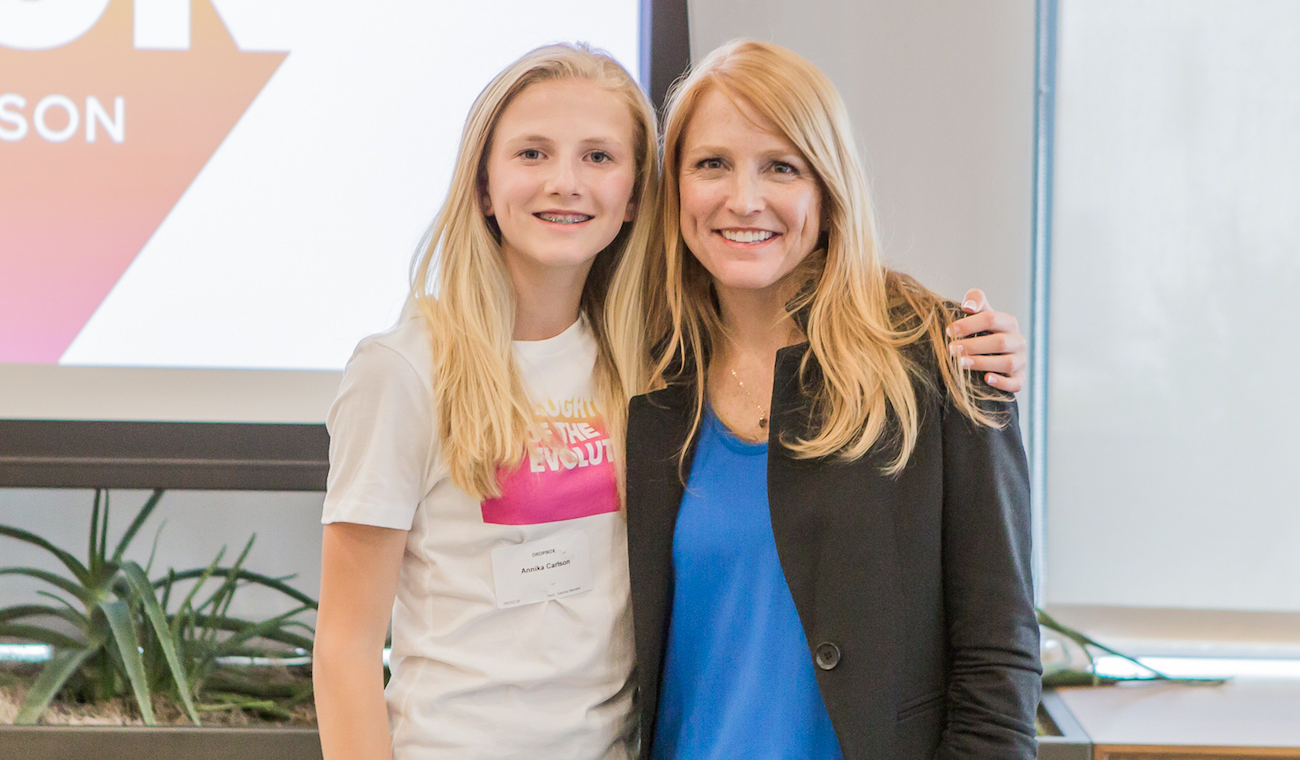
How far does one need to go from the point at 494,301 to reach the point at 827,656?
636 mm

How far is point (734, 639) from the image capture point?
118cm

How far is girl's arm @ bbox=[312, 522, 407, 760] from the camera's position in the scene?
115 centimetres

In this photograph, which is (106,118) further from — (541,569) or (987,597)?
(987,597)

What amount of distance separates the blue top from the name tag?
0.13m

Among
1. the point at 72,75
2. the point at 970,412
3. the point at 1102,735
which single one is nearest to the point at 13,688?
the point at 72,75

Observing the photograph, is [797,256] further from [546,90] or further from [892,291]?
[546,90]

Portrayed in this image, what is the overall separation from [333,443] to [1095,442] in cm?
179

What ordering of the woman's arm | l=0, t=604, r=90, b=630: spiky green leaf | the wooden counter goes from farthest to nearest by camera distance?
l=0, t=604, r=90, b=630: spiky green leaf
the wooden counter
the woman's arm

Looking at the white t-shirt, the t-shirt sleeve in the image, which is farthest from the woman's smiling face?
the t-shirt sleeve

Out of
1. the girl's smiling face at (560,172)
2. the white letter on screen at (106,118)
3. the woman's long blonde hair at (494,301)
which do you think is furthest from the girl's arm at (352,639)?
the white letter on screen at (106,118)

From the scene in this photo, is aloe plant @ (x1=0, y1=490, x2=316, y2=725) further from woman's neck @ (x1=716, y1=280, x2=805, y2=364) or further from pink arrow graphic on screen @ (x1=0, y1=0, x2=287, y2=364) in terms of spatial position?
woman's neck @ (x1=716, y1=280, x2=805, y2=364)

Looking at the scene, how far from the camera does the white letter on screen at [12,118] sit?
1.97 meters

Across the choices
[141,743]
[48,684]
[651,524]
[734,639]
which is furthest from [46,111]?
[734,639]

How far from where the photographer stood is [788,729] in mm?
1153
